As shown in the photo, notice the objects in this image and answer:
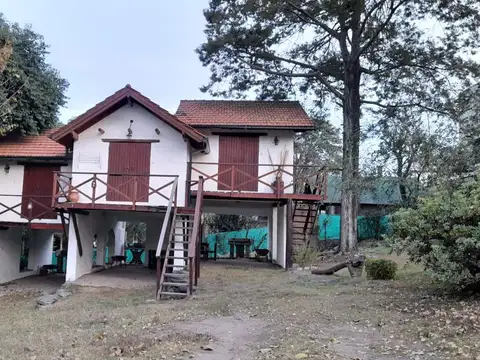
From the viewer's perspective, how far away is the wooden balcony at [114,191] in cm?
1423

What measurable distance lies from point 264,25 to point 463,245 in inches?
587

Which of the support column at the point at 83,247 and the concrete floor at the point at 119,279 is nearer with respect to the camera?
the concrete floor at the point at 119,279

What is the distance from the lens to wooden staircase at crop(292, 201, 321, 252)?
19812mm

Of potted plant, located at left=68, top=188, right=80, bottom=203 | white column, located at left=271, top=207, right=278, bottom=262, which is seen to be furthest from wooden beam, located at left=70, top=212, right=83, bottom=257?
white column, located at left=271, top=207, right=278, bottom=262

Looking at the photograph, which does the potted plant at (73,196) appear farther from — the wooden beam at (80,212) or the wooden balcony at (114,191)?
the wooden beam at (80,212)

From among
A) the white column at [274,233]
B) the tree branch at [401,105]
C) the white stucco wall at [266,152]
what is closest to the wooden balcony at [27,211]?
the white stucco wall at [266,152]

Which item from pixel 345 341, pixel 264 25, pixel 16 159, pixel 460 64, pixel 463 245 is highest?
pixel 264 25

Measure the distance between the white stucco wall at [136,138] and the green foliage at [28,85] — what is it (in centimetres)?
301

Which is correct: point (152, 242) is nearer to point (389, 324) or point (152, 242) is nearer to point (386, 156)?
point (386, 156)

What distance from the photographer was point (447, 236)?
26.5 feet

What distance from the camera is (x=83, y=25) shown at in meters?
17.9

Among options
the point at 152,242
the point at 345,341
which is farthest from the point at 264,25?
the point at 345,341

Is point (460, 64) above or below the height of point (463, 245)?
above

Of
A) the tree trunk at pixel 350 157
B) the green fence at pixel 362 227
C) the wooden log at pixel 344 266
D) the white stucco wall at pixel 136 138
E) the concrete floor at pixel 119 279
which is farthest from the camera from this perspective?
the green fence at pixel 362 227
